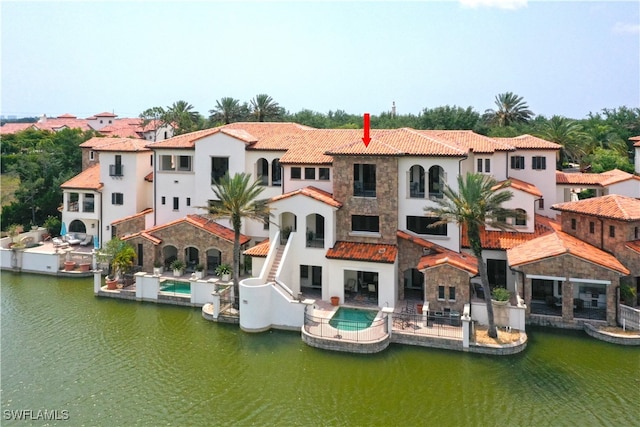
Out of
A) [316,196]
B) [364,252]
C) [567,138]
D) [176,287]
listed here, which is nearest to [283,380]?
[364,252]

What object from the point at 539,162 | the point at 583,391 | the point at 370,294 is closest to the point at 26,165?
the point at 370,294

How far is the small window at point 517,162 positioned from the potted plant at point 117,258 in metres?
27.5

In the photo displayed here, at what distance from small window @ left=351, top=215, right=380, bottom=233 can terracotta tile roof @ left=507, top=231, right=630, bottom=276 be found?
750cm

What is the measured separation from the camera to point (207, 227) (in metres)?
32.9

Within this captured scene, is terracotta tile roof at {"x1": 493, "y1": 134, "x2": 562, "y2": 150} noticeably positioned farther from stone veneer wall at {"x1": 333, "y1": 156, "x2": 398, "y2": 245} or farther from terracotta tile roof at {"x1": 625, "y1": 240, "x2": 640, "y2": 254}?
stone veneer wall at {"x1": 333, "y1": 156, "x2": 398, "y2": 245}

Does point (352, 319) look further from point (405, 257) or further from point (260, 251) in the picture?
point (260, 251)

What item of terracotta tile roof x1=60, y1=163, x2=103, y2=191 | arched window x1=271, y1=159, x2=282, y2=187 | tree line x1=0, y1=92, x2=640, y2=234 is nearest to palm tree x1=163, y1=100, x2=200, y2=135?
tree line x1=0, y1=92, x2=640, y2=234

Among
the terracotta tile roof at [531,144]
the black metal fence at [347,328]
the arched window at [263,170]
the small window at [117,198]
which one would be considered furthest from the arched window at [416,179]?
the small window at [117,198]

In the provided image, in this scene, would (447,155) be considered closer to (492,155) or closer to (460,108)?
(492,155)

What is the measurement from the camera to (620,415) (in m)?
17.3

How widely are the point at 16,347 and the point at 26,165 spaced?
31.1 metres

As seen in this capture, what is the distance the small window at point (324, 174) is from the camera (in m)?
31.2

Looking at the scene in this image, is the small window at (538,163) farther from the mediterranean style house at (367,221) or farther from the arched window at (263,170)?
the arched window at (263,170)

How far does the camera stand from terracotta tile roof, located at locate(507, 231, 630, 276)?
24328mm
